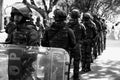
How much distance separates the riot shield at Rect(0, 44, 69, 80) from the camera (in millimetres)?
3055

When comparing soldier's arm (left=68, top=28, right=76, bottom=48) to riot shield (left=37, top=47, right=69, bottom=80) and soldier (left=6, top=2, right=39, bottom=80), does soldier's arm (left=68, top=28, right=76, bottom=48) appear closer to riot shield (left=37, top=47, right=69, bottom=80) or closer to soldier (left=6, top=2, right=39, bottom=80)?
soldier (left=6, top=2, right=39, bottom=80)

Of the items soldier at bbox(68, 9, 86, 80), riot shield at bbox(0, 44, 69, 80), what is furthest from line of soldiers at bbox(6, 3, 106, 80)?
riot shield at bbox(0, 44, 69, 80)

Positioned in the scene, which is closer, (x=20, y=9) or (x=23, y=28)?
(x=20, y=9)

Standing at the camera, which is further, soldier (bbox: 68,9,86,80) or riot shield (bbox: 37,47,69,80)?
soldier (bbox: 68,9,86,80)

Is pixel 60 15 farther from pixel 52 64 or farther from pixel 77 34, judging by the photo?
pixel 52 64

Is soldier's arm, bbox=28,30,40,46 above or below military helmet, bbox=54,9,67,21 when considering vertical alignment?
below

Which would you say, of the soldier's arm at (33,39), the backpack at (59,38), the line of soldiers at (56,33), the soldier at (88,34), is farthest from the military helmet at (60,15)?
the soldier at (88,34)

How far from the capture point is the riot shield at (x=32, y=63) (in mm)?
3055

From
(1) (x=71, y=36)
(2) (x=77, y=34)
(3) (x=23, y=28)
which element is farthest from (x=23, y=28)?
(2) (x=77, y=34)

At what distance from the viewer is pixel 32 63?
320 centimetres

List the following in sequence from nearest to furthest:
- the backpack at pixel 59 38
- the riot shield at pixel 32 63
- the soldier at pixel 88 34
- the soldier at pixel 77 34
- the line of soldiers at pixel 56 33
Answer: the riot shield at pixel 32 63, the line of soldiers at pixel 56 33, the backpack at pixel 59 38, the soldier at pixel 77 34, the soldier at pixel 88 34

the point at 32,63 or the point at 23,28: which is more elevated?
the point at 23,28

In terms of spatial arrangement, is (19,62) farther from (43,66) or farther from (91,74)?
(91,74)

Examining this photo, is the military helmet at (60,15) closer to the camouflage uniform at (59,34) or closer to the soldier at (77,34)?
the camouflage uniform at (59,34)
